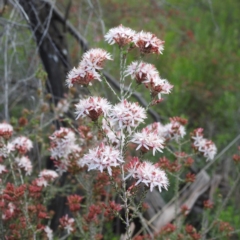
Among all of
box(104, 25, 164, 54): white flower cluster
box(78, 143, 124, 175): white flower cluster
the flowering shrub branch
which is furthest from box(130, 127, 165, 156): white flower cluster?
box(104, 25, 164, 54): white flower cluster

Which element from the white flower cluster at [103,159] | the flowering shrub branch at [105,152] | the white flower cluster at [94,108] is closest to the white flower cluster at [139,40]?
the flowering shrub branch at [105,152]

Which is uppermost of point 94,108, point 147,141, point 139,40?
point 139,40

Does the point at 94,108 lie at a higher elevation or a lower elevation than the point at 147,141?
higher

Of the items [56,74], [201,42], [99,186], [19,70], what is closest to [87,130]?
[99,186]

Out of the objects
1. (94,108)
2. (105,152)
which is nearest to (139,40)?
(94,108)

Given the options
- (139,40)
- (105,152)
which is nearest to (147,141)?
(105,152)

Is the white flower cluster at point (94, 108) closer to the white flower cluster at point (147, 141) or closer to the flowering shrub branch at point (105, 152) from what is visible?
the flowering shrub branch at point (105, 152)

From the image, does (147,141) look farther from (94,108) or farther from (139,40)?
(139,40)

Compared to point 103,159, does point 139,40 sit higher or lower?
higher

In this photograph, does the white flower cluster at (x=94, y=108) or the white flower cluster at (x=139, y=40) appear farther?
the white flower cluster at (x=139, y=40)

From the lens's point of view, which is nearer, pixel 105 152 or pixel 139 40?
pixel 105 152

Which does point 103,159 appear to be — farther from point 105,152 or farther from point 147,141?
point 147,141

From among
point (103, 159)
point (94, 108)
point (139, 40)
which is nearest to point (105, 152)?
point (103, 159)

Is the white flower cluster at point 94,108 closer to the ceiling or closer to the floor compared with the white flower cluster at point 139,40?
closer to the floor
